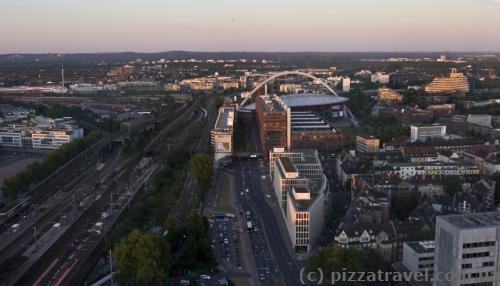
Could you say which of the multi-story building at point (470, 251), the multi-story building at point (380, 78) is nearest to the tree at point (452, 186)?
the multi-story building at point (470, 251)

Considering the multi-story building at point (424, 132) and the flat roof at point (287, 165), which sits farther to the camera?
the multi-story building at point (424, 132)

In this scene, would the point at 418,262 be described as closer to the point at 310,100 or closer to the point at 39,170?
the point at 39,170

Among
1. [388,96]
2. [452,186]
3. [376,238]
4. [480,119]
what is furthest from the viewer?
[388,96]

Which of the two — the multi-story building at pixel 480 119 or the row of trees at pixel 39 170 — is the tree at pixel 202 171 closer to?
the row of trees at pixel 39 170

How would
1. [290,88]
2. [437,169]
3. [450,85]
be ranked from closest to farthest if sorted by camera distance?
1. [437,169]
2. [450,85]
3. [290,88]

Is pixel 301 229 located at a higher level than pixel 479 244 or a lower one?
lower

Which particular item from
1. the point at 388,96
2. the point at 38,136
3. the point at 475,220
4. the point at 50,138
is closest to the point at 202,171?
the point at 475,220

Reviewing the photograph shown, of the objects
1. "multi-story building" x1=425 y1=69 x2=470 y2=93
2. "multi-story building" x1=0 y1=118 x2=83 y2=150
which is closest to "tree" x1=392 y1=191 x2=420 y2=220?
"multi-story building" x1=0 y1=118 x2=83 y2=150
